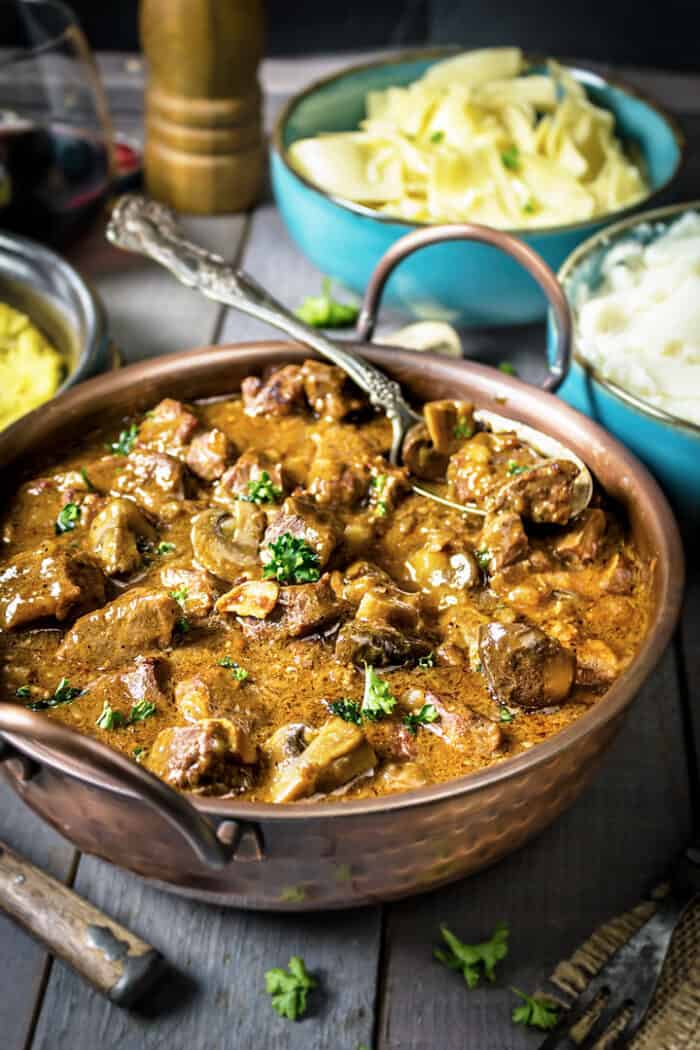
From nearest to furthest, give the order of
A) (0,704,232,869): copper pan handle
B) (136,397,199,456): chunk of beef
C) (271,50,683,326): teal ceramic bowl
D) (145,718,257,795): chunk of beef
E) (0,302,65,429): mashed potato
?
(0,704,232,869): copper pan handle, (145,718,257,795): chunk of beef, (136,397,199,456): chunk of beef, (0,302,65,429): mashed potato, (271,50,683,326): teal ceramic bowl

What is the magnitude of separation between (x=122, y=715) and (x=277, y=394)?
1.21m

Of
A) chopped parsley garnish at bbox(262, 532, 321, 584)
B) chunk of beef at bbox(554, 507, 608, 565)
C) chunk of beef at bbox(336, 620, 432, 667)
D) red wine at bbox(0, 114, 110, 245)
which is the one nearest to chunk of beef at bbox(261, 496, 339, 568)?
chopped parsley garnish at bbox(262, 532, 321, 584)

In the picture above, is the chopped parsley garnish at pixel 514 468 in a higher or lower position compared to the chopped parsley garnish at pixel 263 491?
higher

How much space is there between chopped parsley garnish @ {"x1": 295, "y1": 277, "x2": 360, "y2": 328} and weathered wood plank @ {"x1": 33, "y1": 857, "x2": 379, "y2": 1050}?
249cm

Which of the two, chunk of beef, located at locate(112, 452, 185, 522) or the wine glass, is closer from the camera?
chunk of beef, located at locate(112, 452, 185, 522)

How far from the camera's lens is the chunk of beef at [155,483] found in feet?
10.6

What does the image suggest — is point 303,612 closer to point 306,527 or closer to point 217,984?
point 306,527

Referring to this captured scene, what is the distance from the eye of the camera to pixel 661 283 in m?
4.05

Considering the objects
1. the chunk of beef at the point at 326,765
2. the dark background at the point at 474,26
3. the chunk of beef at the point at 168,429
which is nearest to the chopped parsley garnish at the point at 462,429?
the chunk of beef at the point at 168,429

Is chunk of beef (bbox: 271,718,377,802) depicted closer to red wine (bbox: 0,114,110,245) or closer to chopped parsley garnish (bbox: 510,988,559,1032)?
chopped parsley garnish (bbox: 510,988,559,1032)

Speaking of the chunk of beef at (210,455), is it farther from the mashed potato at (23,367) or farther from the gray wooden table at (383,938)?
the gray wooden table at (383,938)

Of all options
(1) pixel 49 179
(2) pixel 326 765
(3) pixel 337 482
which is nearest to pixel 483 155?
(1) pixel 49 179

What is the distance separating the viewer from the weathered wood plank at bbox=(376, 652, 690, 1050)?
262 centimetres

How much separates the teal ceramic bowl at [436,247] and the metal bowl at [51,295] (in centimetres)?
91
